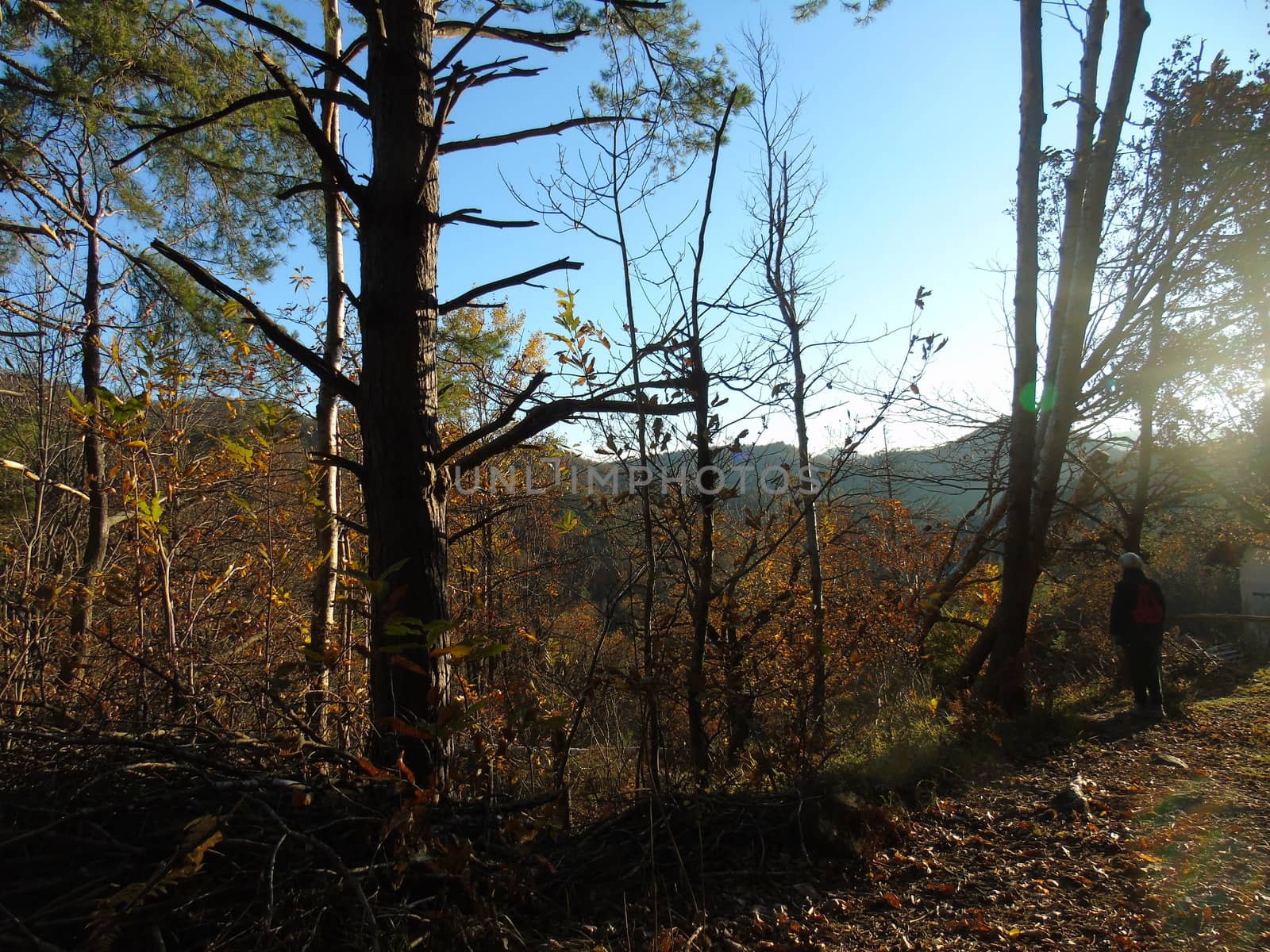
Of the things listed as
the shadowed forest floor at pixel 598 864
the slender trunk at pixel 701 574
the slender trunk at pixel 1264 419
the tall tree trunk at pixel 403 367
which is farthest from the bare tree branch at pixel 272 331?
the slender trunk at pixel 1264 419

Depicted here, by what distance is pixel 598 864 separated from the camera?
9.43 ft

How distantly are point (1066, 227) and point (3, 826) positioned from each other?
826 cm

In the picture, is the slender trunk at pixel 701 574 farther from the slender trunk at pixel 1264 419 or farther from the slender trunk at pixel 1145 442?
the slender trunk at pixel 1264 419

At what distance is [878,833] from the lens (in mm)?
3363

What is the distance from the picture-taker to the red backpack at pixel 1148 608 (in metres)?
6.39

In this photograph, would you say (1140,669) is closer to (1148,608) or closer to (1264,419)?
(1148,608)

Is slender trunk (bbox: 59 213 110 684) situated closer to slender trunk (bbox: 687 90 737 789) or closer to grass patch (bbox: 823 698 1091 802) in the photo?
slender trunk (bbox: 687 90 737 789)

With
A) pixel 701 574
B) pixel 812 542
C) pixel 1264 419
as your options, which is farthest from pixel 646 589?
pixel 1264 419

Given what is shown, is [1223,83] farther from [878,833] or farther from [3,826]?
[3,826]

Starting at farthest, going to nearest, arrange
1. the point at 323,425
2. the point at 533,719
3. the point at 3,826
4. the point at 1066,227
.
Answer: the point at 1066,227 → the point at 323,425 → the point at 533,719 → the point at 3,826

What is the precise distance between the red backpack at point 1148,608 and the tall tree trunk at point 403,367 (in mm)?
6580

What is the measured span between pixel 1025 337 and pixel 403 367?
5.45 metres

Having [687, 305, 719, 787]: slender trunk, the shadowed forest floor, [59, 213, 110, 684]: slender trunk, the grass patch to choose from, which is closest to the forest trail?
the shadowed forest floor

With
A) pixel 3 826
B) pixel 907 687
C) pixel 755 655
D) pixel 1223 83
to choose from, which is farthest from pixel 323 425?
pixel 1223 83
